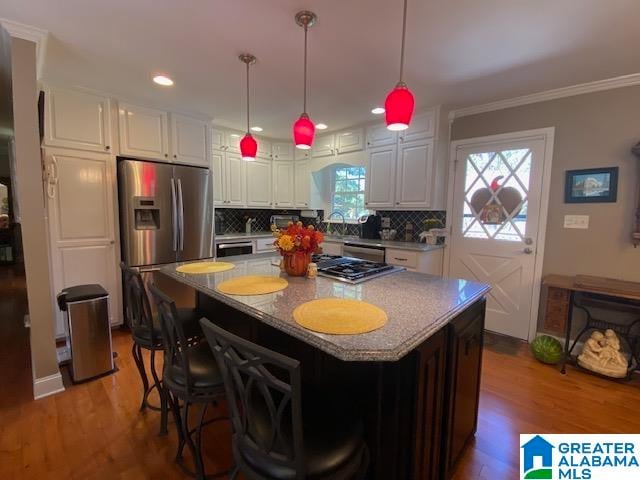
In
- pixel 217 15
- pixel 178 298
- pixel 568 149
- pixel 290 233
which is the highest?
pixel 217 15

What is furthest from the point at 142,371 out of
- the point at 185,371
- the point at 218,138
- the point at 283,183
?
the point at 283,183

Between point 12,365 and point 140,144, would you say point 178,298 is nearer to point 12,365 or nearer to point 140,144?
point 12,365

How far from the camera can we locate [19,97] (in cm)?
192

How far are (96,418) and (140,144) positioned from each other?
2.48 m

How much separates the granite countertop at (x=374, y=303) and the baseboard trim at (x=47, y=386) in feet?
3.74

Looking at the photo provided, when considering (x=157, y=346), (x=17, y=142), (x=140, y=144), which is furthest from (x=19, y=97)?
(x=157, y=346)

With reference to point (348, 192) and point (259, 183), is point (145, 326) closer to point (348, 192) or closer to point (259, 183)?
point (259, 183)

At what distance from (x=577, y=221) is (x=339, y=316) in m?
2.79

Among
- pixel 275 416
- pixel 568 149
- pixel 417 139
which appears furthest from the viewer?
pixel 417 139

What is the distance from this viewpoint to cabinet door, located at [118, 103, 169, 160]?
9.89 feet

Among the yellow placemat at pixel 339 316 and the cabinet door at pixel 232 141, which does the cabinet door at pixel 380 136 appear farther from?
the yellow placemat at pixel 339 316

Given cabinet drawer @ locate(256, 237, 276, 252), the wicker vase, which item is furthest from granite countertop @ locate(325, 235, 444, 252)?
the wicker vase

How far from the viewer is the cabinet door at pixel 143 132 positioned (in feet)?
9.89
